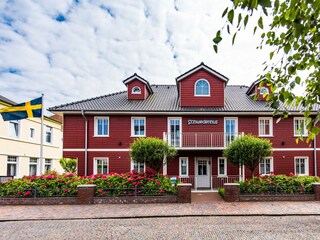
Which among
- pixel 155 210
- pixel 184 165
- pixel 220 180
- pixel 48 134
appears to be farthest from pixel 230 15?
pixel 48 134

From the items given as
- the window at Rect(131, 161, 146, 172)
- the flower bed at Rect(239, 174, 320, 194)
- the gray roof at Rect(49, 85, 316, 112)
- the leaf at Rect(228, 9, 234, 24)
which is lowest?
the flower bed at Rect(239, 174, 320, 194)

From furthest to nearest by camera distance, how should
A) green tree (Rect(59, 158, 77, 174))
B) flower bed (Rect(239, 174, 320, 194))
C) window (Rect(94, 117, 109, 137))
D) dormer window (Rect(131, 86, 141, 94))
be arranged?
dormer window (Rect(131, 86, 141, 94)) → window (Rect(94, 117, 109, 137)) → green tree (Rect(59, 158, 77, 174)) → flower bed (Rect(239, 174, 320, 194))

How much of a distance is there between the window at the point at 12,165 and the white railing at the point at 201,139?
13.7 meters

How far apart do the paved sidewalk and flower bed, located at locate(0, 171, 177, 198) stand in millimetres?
785

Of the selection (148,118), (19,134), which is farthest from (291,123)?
(19,134)

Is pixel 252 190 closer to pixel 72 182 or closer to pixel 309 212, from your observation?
pixel 309 212

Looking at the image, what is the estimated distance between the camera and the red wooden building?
1892 centimetres

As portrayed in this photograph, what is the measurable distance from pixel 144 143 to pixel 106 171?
229 inches

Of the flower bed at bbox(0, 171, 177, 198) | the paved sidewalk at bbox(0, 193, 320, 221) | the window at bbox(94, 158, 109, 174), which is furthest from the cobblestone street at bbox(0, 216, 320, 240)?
the window at bbox(94, 158, 109, 174)

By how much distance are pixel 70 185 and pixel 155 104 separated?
8.79 metres

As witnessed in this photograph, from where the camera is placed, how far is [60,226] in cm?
916

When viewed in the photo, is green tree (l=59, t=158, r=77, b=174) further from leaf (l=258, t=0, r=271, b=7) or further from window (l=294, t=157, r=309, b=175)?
leaf (l=258, t=0, r=271, b=7)

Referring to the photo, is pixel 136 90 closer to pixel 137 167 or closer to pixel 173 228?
pixel 137 167

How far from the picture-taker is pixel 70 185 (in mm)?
13281
